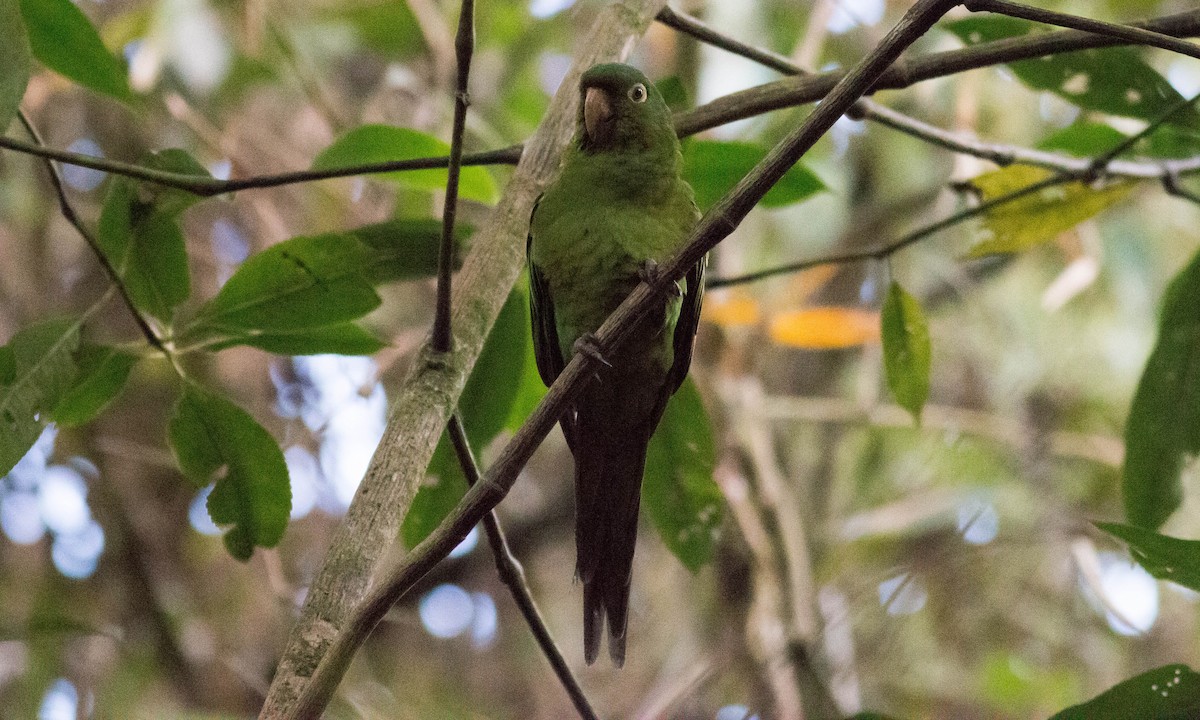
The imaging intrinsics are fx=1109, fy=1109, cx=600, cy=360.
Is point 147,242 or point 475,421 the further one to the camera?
point 475,421

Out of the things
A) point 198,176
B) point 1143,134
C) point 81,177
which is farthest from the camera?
point 81,177

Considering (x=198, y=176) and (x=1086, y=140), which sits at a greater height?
(x=198, y=176)

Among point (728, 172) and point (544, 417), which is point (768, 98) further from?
point (544, 417)

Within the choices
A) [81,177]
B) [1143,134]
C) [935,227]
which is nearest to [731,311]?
[935,227]

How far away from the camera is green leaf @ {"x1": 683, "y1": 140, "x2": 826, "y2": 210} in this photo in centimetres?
252

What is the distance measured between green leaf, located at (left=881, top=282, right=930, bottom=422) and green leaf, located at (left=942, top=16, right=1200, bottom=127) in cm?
57

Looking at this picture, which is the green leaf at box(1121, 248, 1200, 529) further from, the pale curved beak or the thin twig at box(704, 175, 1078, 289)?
the pale curved beak

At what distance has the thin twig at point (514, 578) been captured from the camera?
1.91 metres

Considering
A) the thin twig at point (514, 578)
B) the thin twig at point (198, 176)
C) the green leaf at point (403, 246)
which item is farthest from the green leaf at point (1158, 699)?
the green leaf at point (403, 246)

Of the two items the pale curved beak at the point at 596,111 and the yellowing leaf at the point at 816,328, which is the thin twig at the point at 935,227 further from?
the yellowing leaf at the point at 816,328

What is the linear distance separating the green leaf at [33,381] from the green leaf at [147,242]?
182 millimetres

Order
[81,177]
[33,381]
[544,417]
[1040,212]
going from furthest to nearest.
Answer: [81,177]
[1040,212]
[33,381]
[544,417]

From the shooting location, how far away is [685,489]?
259cm

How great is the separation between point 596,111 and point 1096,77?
113 centimetres
